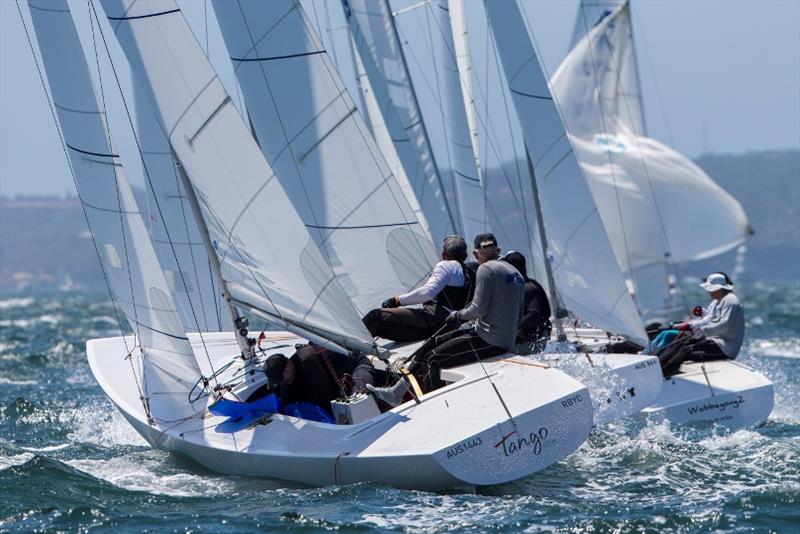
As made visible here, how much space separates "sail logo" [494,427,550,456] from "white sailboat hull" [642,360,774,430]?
3.10 m

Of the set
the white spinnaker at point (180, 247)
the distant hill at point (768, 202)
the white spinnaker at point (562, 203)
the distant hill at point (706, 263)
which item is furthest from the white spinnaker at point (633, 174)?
the distant hill at point (768, 202)

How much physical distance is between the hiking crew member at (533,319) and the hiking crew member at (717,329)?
1.85 metres

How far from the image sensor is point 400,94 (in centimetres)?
1427

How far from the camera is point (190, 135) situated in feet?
25.3

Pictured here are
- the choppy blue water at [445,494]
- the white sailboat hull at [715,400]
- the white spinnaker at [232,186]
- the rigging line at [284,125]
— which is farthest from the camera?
the white sailboat hull at [715,400]

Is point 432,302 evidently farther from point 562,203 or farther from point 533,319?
point 562,203

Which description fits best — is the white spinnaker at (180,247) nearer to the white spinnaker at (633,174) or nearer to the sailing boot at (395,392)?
the sailing boot at (395,392)

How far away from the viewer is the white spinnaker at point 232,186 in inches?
303

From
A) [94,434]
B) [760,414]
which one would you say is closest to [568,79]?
[760,414]

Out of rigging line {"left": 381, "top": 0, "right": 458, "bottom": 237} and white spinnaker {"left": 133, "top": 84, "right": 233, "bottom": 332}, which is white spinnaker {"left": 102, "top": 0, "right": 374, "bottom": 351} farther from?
rigging line {"left": 381, "top": 0, "right": 458, "bottom": 237}

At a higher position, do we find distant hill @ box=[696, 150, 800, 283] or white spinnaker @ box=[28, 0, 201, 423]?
white spinnaker @ box=[28, 0, 201, 423]

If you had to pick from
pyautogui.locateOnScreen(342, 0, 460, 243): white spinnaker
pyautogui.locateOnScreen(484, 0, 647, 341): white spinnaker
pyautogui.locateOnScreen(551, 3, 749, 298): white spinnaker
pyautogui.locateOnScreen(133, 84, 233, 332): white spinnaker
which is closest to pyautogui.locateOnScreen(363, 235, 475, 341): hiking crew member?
pyautogui.locateOnScreen(484, 0, 647, 341): white spinnaker

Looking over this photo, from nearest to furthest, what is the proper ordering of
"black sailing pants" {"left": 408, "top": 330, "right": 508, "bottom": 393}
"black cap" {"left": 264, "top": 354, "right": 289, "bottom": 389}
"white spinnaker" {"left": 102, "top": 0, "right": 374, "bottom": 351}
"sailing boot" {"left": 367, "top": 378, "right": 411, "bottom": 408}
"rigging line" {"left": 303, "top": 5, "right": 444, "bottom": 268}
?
1. "sailing boot" {"left": 367, "top": 378, "right": 411, "bottom": 408}
2. "black cap" {"left": 264, "top": 354, "right": 289, "bottom": 389}
3. "white spinnaker" {"left": 102, "top": 0, "right": 374, "bottom": 351}
4. "black sailing pants" {"left": 408, "top": 330, "right": 508, "bottom": 393}
5. "rigging line" {"left": 303, "top": 5, "right": 444, "bottom": 268}

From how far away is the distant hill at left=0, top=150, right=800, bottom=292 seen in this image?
109125mm
